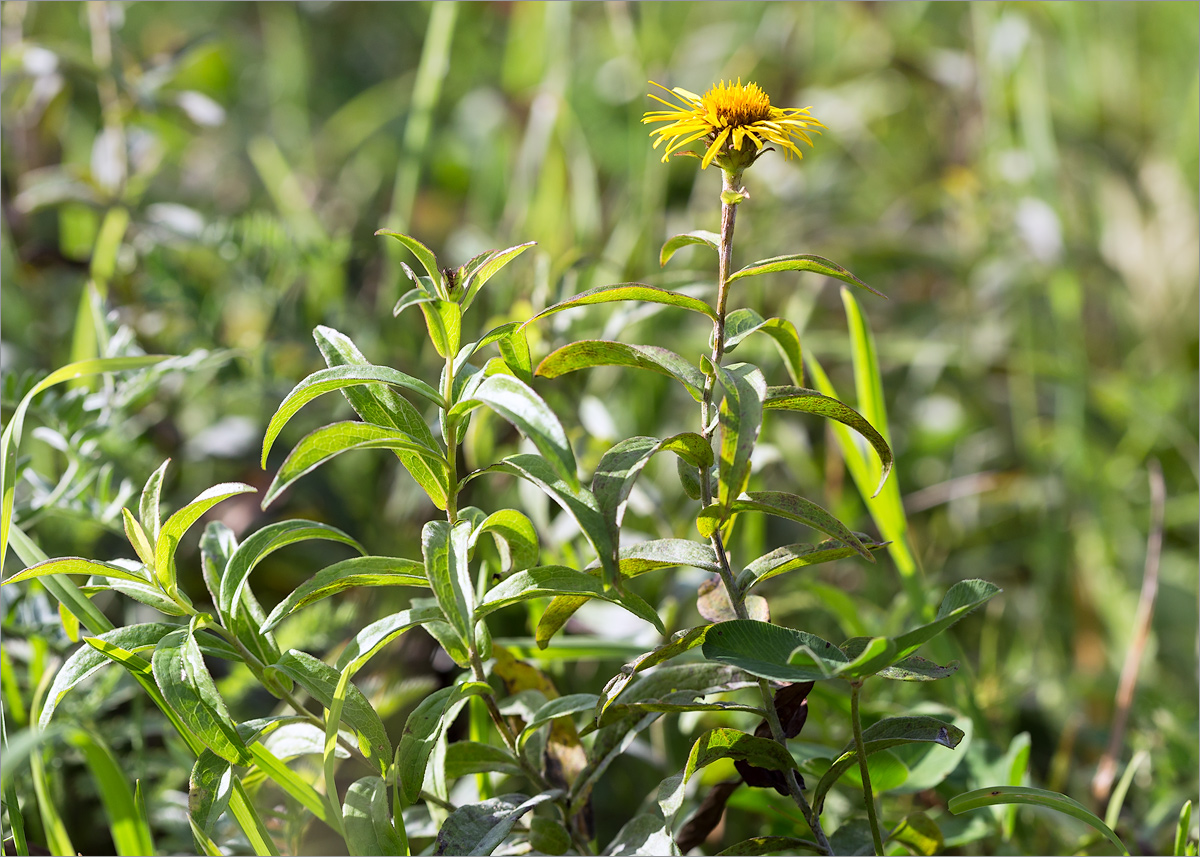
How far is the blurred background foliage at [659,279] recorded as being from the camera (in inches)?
30.1

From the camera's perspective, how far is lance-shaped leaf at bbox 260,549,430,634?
425mm

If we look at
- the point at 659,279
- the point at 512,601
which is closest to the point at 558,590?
the point at 512,601

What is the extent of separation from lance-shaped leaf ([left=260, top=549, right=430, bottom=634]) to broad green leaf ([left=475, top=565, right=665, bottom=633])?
0.03 m

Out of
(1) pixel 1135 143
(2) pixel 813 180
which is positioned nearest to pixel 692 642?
(2) pixel 813 180

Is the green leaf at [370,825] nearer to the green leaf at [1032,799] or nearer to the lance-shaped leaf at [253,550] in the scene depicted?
the lance-shaped leaf at [253,550]

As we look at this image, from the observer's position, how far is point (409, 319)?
3.52 feet

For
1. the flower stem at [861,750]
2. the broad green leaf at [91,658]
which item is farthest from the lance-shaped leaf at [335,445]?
the flower stem at [861,750]

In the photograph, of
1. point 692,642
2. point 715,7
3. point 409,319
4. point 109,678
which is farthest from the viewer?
point 715,7

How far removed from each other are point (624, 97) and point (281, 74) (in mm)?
565

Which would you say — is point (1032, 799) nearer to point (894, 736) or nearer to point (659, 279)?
point (894, 736)

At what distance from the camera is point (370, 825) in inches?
17.0

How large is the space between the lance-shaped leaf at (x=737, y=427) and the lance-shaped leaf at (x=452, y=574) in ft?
0.37

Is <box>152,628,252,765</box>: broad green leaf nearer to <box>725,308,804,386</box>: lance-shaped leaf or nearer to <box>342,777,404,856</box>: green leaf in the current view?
<box>342,777,404,856</box>: green leaf

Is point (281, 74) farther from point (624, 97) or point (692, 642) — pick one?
point (692, 642)
